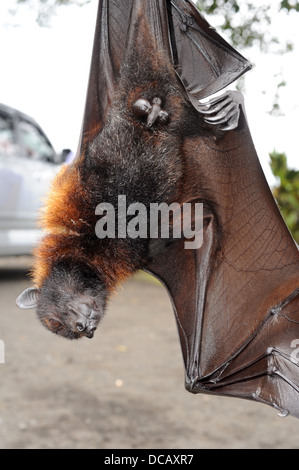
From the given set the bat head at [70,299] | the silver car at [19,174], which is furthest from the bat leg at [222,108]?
the silver car at [19,174]

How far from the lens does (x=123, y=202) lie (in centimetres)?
243

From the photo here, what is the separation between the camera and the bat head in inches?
102

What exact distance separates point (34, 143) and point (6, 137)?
1.78ft

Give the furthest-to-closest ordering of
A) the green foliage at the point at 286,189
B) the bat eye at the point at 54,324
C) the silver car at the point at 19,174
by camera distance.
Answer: the green foliage at the point at 286,189 < the silver car at the point at 19,174 < the bat eye at the point at 54,324

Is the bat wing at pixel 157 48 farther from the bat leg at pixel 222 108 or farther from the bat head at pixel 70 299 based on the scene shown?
the bat head at pixel 70 299

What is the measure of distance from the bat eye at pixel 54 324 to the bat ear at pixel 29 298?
0.36ft

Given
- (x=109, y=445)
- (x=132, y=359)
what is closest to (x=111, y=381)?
(x=132, y=359)

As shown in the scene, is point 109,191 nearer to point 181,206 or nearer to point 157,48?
point 181,206

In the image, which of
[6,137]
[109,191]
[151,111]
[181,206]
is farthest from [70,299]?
[6,137]

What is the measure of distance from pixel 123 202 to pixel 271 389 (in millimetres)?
1138

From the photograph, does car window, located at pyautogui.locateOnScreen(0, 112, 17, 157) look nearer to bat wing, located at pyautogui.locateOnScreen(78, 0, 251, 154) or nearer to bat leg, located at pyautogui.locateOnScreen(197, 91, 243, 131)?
bat wing, located at pyautogui.locateOnScreen(78, 0, 251, 154)

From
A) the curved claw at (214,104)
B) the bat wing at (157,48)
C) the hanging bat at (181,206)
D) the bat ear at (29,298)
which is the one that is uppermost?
the bat wing at (157,48)

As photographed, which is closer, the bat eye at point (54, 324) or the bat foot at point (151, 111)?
the bat foot at point (151, 111)

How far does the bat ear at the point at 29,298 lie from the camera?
8.65ft
